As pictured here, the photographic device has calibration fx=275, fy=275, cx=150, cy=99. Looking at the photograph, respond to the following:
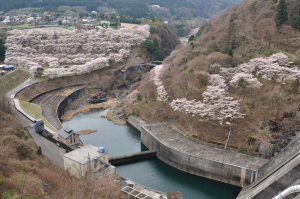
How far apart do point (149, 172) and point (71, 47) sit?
162 feet

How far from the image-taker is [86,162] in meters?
21.1

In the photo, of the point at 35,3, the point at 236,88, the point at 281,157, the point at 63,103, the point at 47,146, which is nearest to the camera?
the point at 281,157

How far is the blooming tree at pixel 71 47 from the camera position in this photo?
196 ft

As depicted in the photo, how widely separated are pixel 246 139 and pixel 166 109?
11669 mm

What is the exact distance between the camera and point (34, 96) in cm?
4603

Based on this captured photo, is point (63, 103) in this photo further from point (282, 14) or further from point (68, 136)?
point (282, 14)

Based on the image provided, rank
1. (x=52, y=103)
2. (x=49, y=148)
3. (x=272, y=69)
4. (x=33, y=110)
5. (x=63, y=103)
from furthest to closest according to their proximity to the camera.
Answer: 1. (x=63, y=103)
2. (x=52, y=103)
3. (x=33, y=110)
4. (x=272, y=69)
5. (x=49, y=148)

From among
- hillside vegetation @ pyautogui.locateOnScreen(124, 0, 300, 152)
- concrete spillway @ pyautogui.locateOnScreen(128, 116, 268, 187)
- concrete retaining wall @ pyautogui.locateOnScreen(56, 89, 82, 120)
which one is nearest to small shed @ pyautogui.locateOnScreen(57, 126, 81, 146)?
concrete spillway @ pyautogui.locateOnScreen(128, 116, 268, 187)

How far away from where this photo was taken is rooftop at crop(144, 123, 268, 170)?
2479 cm

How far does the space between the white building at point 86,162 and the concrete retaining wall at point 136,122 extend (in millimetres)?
15379

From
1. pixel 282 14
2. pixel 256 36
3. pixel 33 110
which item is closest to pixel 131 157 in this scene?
pixel 33 110

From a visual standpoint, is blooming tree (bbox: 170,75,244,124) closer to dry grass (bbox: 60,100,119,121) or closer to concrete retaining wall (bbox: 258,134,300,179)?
concrete retaining wall (bbox: 258,134,300,179)

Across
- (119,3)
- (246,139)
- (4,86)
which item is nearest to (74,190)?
(246,139)

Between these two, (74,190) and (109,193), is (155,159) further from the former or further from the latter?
(74,190)
